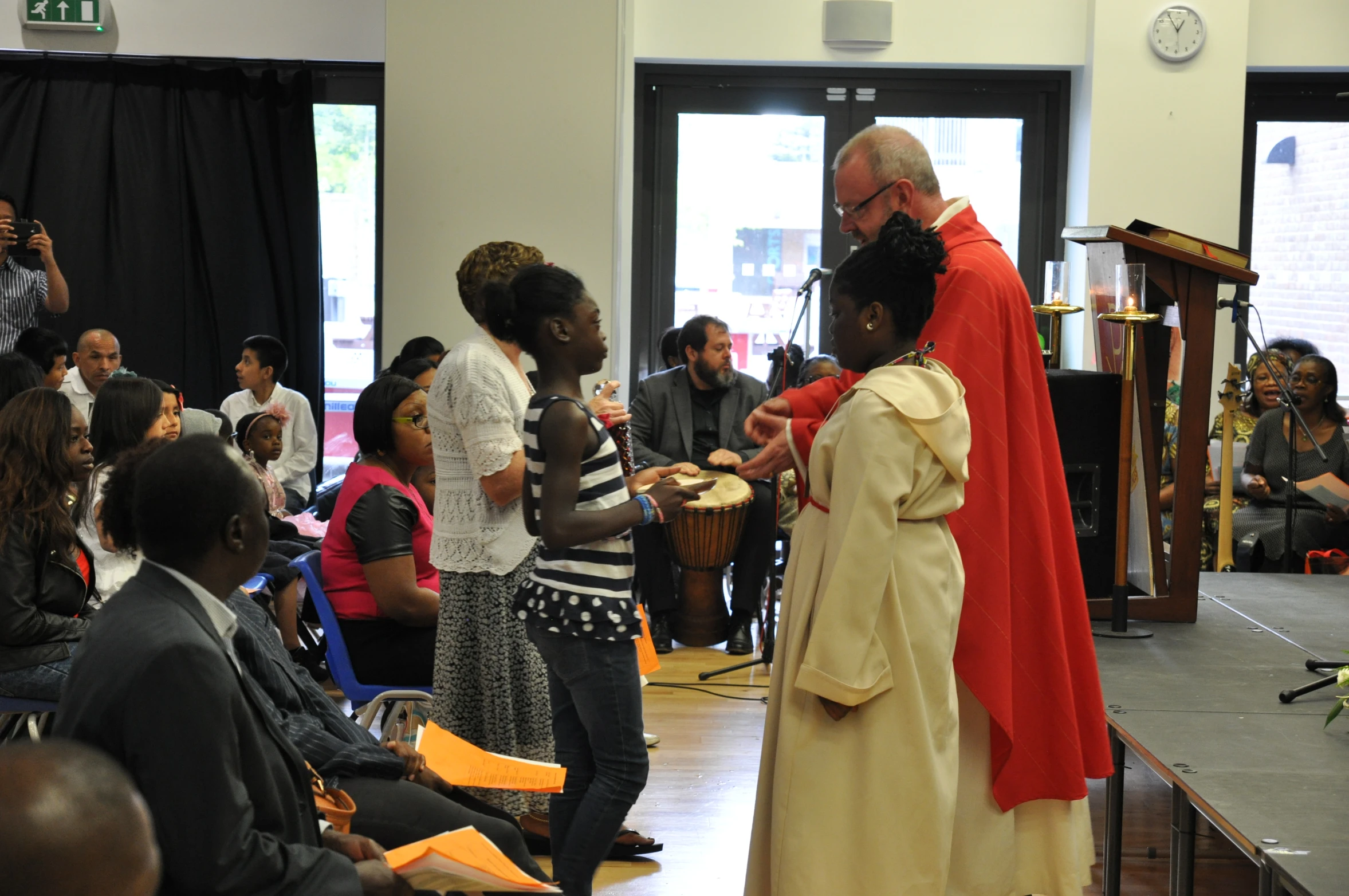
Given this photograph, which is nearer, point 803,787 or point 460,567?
point 803,787

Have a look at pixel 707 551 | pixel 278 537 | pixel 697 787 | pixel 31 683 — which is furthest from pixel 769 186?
pixel 31 683

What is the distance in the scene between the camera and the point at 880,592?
1.97 m

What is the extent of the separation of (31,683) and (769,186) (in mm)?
5413

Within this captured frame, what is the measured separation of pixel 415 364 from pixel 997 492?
2.86 metres

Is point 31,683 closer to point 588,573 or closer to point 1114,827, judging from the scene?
point 588,573

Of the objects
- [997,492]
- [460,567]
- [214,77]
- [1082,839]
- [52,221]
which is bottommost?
[1082,839]

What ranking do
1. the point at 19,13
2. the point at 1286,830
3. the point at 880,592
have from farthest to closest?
the point at 19,13, the point at 1286,830, the point at 880,592

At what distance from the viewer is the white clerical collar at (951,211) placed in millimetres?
2525

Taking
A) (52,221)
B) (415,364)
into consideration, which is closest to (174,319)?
(52,221)

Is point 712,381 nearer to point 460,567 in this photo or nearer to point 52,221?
point 460,567

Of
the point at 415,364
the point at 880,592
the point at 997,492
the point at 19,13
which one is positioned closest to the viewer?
the point at 880,592

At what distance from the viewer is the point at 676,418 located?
5820 millimetres

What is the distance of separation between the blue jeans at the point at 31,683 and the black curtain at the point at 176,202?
4.16 m

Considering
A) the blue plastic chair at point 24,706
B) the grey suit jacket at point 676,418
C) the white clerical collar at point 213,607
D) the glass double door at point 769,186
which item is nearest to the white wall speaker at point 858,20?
the glass double door at point 769,186
